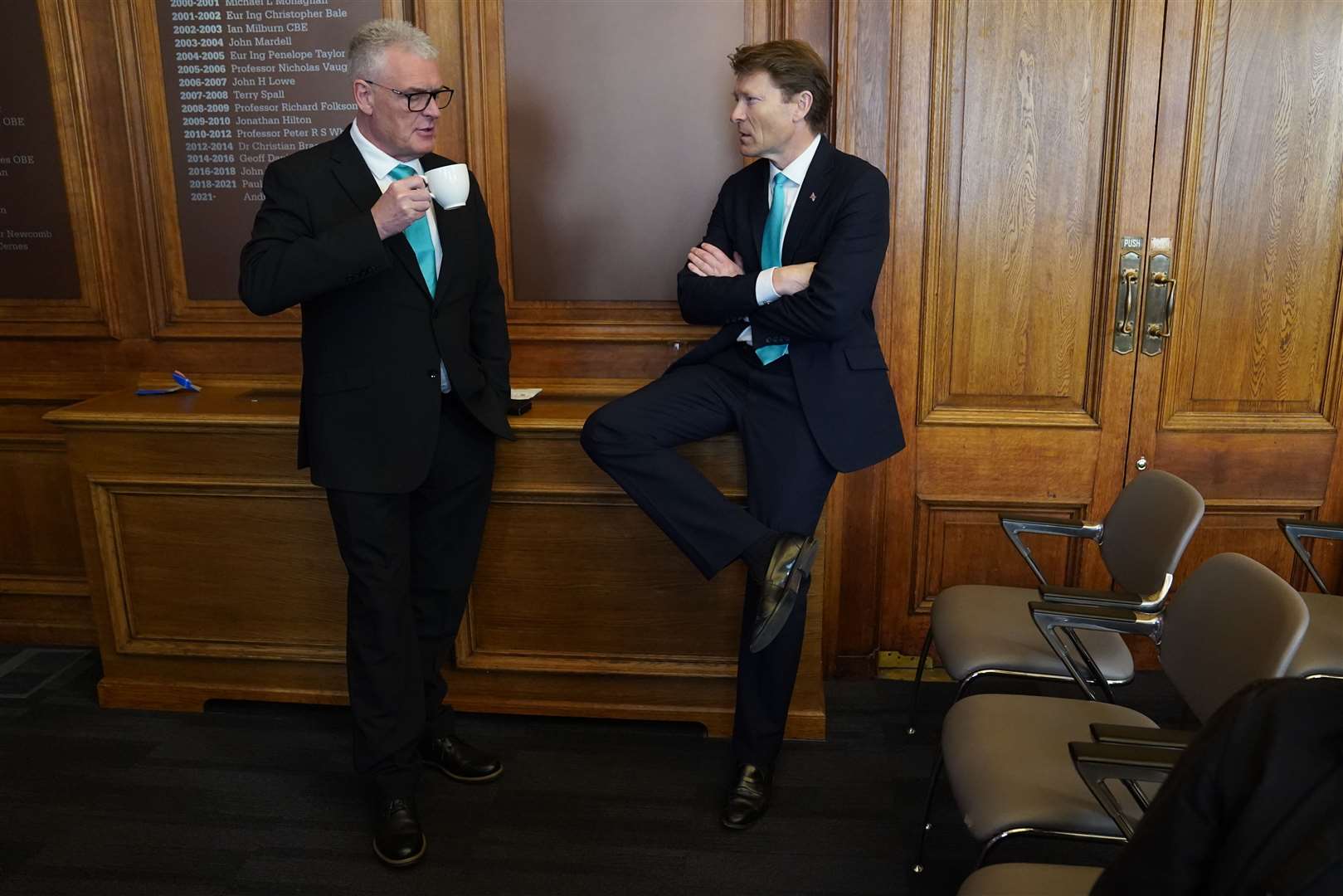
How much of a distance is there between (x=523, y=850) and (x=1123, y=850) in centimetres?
165

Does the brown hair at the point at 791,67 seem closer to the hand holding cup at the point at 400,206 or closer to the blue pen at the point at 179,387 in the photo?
the hand holding cup at the point at 400,206

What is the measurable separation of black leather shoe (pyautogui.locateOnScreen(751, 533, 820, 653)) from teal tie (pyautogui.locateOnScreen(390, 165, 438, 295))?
104 cm

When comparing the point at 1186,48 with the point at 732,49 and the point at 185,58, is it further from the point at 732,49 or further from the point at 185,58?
the point at 185,58

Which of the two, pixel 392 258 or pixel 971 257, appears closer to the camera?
pixel 392 258

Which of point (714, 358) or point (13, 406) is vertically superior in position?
point (714, 358)

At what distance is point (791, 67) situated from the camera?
2.55 m

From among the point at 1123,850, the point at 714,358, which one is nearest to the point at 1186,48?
the point at 714,358

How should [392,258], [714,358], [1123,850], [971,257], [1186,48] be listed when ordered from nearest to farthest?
1. [1123,850]
2. [392,258]
3. [714,358]
4. [1186,48]
5. [971,257]

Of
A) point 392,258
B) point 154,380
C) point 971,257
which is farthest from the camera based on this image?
point 154,380

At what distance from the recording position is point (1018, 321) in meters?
3.30

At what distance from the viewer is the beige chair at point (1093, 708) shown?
5.99 ft

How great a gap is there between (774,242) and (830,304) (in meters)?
0.32

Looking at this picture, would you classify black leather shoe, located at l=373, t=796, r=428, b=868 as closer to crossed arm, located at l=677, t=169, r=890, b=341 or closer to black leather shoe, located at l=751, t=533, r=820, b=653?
black leather shoe, located at l=751, t=533, r=820, b=653

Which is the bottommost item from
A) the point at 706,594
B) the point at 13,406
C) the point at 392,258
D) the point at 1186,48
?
the point at 706,594
